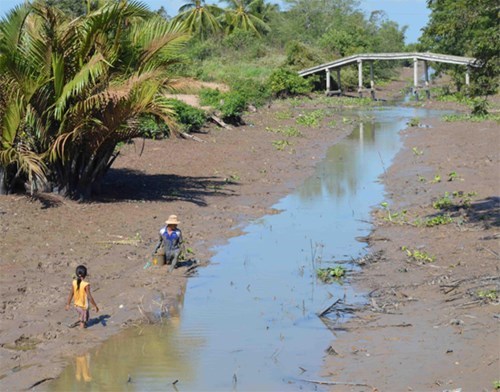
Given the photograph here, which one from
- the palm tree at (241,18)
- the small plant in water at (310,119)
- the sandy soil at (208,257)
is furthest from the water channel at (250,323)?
the palm tree at (241,18)

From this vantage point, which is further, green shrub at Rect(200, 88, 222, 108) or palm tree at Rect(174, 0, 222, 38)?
palm tree at Rect(174, 0, 222, 38)

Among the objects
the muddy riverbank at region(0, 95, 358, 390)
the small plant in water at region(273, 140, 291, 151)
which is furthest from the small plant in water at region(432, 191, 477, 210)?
the small plant in water at region(273, 140, 291, 151)

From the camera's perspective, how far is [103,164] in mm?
16062

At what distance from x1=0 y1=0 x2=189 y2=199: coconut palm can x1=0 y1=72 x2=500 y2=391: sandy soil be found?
89 centimetres

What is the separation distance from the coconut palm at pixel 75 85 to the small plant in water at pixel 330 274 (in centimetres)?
466

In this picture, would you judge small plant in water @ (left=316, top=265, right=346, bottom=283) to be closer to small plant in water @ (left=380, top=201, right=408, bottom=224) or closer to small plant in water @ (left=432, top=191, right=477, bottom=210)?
small plant in water @ (left=380, top=201, right=408, bottom=224)

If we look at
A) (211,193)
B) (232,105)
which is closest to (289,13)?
(232,105)

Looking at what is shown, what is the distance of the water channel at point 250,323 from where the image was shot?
8141 millimetres

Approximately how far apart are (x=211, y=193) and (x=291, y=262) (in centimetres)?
563

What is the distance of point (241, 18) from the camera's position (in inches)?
2968

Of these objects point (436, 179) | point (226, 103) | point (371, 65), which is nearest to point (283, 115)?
point (226, 103)

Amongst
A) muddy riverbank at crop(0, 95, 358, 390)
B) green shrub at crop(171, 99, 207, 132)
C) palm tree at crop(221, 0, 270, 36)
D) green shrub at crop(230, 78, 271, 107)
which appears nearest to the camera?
muddy riverbank at crop(0, 95, 358, 390)

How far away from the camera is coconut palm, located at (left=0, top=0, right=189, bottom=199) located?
1459 cm

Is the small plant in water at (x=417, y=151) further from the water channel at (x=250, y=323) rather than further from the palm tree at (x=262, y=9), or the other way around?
the palm tree at (x=262, y=9)
